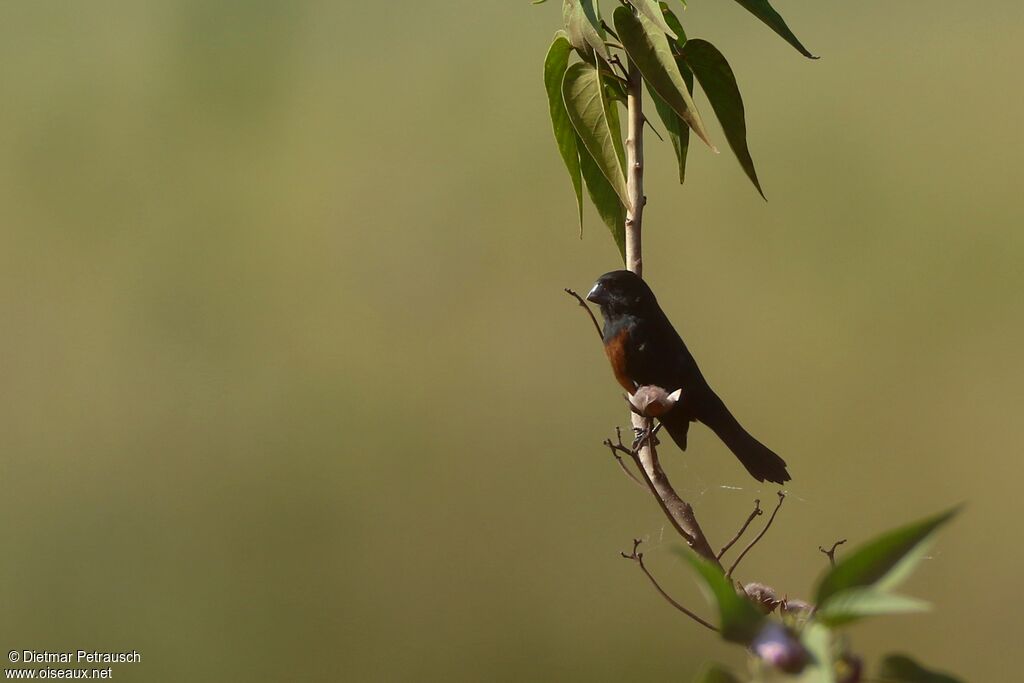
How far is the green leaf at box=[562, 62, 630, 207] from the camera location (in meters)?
0.88

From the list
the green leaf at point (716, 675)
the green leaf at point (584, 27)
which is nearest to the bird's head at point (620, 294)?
the green leaf at point (584, 27)

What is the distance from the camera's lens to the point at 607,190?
38.9 inches

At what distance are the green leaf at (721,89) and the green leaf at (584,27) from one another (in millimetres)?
81

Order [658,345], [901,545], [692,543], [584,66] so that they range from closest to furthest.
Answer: [901,545], [692,543], [584,66], [658,345]

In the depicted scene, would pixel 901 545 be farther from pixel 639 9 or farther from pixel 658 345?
pixel 658 345

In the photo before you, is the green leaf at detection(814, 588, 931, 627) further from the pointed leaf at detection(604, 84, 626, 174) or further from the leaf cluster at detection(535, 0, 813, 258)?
the pointed leaf at detection(604, 84, 626, 174)

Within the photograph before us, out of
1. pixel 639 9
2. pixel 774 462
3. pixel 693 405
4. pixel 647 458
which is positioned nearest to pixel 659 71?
pixel 639 9

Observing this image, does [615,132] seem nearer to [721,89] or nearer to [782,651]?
[721,89]

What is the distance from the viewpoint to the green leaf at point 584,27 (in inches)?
34.1

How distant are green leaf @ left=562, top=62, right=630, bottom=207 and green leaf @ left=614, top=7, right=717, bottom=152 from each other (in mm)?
77

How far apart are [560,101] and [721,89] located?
0.52 ft

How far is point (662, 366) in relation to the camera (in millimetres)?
1127

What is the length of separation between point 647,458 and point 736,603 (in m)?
0.42

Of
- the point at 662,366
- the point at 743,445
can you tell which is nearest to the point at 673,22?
the point at 662,366
